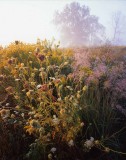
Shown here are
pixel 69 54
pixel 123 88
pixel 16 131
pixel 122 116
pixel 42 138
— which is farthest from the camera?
pixel 69 54

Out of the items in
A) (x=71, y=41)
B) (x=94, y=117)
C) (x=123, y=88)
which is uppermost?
(x=123, y=88)

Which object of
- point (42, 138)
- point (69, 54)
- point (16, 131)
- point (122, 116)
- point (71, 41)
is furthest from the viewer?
point (71, 41)

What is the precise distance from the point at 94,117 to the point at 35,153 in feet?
3.00

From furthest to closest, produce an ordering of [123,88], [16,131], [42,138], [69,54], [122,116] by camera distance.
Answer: [69,54]
[122,116]
[16,131]
[123,88]
[42,138]

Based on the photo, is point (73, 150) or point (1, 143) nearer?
point (73, 150)

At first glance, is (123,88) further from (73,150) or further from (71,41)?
(71,41)

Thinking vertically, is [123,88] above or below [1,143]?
above

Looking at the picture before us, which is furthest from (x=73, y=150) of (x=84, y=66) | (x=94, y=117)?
(x=84, y=66)

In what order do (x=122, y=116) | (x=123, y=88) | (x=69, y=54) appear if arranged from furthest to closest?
(x=69, y=54) < (x=122, y=116) < (x=123, y=88)

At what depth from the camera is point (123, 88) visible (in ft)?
9.73

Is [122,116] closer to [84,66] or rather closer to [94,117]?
[94,117]

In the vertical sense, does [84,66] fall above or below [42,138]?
above

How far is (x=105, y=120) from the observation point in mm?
3408

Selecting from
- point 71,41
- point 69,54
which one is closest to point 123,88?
point 69,54
